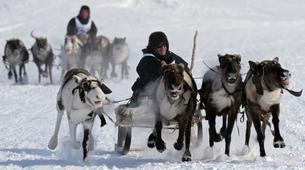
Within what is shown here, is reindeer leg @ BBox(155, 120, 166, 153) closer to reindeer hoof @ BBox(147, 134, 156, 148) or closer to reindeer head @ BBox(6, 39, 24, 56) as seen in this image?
reindeer hoof @ BBox(147, 134, 156, 148)

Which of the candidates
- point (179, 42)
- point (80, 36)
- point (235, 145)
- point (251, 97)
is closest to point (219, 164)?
point (251, 97)

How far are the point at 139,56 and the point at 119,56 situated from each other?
231 centimetres

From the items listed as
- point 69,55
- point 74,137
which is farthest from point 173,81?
point 69,55

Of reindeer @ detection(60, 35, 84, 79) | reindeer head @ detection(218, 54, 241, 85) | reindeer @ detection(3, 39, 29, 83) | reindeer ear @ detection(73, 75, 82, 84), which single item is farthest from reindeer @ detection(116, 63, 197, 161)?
reindeer @ detection(3, 39, 29, 83)

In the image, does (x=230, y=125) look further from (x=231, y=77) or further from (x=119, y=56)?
(x=119, y=56)

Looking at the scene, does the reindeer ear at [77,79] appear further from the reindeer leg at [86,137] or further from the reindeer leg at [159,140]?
the reindeer leg at [159,140]

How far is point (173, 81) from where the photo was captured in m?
7.10

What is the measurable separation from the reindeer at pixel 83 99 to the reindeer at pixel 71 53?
10.4m

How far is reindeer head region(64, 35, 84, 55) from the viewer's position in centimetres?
1881

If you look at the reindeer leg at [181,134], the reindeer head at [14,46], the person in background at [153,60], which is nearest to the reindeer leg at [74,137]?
the person in background at [153,60]

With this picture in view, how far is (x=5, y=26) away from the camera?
1249 inches

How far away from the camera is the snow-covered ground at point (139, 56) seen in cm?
781

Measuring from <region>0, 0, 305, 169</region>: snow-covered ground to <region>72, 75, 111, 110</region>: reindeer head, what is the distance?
0.64 metres

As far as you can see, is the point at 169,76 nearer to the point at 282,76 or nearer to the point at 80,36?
the point at 282,76
